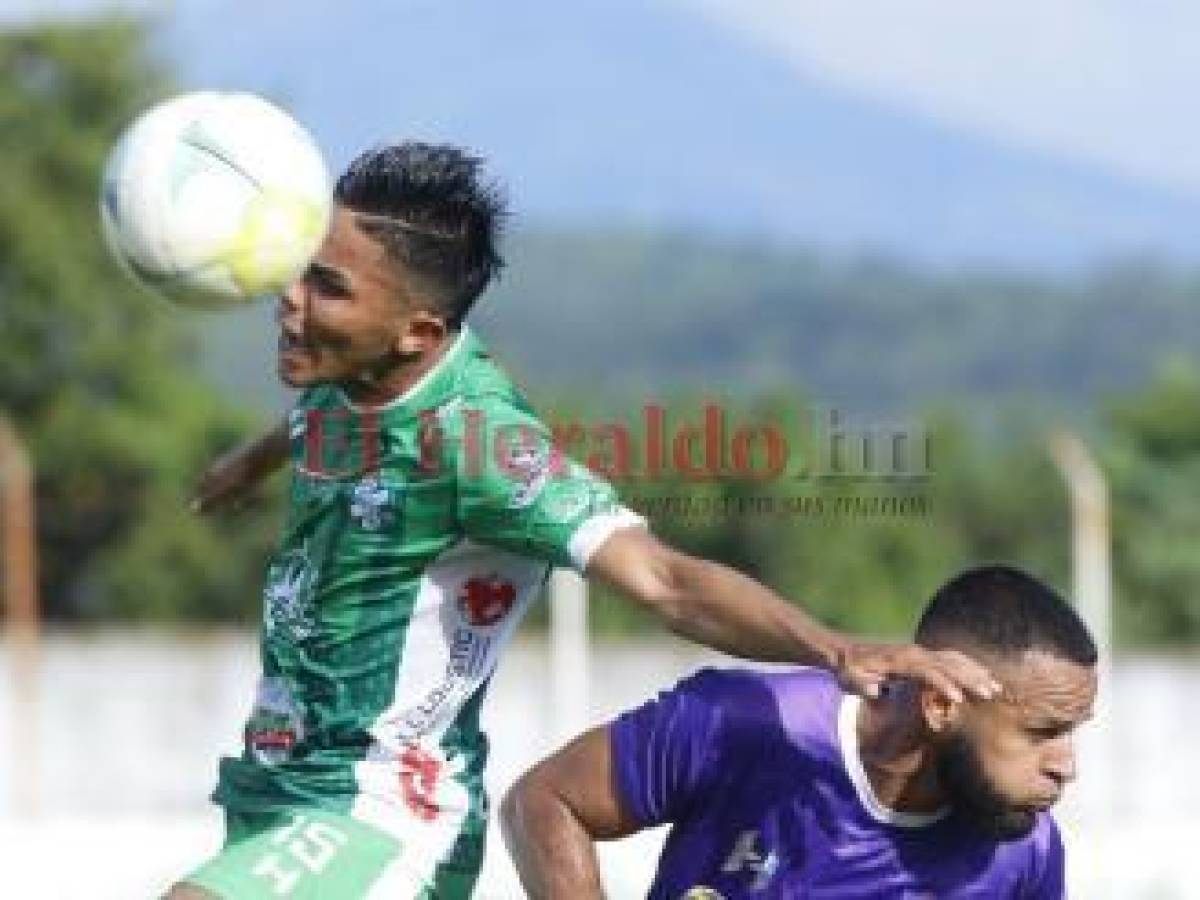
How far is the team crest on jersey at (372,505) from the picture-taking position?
21.8 ft

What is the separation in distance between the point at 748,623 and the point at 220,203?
55.3 inches

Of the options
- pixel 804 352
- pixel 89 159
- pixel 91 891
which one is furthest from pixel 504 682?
pixel 804 352

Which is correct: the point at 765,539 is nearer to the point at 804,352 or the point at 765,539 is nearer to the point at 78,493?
the point at 78,493

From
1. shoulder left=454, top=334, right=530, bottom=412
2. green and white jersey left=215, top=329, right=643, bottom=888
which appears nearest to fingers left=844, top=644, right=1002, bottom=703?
green and white jersey left=215, top=329, right=643, bottom=888

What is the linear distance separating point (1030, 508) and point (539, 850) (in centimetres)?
3823

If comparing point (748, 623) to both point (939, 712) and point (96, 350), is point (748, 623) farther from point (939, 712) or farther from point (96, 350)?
point (96, 350)

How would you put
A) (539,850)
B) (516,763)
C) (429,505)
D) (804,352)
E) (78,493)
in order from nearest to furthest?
(539,850) < (429,505) < (516,763) < (78,493) < (804,352)

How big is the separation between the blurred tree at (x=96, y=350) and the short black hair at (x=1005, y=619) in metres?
31.0

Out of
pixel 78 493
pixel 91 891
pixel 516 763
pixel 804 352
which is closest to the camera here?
pixel 91 891

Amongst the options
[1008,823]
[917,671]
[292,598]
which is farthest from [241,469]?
[917,671]

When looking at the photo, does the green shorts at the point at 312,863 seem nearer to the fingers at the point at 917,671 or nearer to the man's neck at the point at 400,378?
the man's neck at the point at 400,378

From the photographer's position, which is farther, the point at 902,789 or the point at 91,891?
the point at 91,891

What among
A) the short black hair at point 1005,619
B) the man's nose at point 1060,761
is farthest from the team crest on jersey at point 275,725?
the man's nose at point 1060,761

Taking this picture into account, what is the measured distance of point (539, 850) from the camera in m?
6.06
